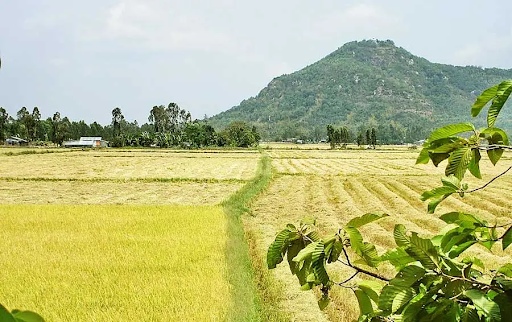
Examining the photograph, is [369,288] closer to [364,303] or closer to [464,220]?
[364,303]

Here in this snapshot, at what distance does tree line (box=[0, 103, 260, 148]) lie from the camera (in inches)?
3738

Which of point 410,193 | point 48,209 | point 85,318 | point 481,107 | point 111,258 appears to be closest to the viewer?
point 481,107

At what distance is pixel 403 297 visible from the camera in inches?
41.3

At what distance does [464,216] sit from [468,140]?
0.24 meters

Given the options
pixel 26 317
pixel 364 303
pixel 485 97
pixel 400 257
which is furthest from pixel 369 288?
pixel 26 317

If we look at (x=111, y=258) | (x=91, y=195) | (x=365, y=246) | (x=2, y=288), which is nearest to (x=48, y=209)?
(x=91, y=195)

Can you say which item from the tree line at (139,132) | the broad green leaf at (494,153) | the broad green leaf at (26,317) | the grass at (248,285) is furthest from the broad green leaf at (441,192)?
the tree line at (139,132)

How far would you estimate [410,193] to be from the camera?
828 inches

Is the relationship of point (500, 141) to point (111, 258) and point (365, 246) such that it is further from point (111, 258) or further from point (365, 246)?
point (111, 258)

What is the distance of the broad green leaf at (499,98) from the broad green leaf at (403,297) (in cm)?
42

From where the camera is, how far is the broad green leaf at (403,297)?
40.9 inches

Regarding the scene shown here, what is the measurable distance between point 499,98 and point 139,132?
108 meters

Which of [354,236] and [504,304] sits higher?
[354,236]

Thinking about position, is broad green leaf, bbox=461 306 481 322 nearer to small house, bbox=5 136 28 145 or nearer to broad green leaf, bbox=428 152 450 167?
broad green leaf, bbox=428 152 450 167
